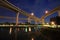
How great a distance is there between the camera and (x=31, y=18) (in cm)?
2125

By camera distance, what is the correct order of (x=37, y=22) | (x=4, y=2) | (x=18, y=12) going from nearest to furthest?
(x=4, y=2), (x=18, y=12), (x=37, y=22)

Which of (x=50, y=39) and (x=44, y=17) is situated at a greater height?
(x=44, y=17)

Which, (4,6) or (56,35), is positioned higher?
(4,6)

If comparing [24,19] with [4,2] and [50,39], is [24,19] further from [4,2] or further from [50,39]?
[50,39]

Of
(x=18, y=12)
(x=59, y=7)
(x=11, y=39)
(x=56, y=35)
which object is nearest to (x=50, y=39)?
(x=56, y=35)

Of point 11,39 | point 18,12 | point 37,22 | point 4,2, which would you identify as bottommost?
point 11,39

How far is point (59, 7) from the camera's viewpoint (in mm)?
18891

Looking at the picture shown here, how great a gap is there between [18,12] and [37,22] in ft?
17.0

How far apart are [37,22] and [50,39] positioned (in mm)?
11210

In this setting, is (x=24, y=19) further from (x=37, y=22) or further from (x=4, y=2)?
(x=4, y=2)

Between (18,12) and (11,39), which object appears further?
(18,12)

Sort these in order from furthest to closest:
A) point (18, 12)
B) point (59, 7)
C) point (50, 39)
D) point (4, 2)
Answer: point (59, 7) < point (18, 12) < point (4, 2) < point (50, 39)

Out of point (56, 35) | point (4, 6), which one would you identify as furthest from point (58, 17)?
point (56, 35)

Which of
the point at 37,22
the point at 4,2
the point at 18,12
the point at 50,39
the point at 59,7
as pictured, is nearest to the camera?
the point at 50,39
